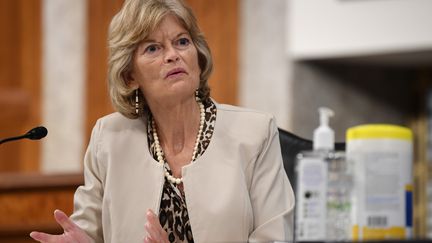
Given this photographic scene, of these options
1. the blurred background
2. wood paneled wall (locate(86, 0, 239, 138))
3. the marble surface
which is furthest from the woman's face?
the marble surface

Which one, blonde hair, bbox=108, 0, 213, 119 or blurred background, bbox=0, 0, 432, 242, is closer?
blonde hair, bbox=108, 0, 213, 119

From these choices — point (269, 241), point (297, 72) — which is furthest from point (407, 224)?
point (297, 72)

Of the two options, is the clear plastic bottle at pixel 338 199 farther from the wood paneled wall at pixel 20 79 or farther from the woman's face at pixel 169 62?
the wood paneled wall at pixel 20 79

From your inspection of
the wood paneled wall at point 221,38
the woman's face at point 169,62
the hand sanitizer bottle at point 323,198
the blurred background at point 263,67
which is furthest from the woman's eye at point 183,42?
the wood paneled wall at point 221,38

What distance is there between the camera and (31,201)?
164 inches

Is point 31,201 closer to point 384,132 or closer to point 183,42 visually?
point 183,42

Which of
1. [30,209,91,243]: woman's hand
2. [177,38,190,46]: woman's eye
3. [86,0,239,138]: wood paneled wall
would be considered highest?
[86,0,239,138]: wood paneled wall

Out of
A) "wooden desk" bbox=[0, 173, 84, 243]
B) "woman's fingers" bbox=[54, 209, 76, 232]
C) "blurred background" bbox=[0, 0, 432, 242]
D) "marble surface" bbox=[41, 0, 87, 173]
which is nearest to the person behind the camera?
"woman's fingers" bbox=[54, 209, 76, 232]

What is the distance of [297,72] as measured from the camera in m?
5.62

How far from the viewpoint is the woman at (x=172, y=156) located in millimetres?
2715

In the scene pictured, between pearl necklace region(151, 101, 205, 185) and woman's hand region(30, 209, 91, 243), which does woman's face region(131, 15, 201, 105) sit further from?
woman's hand region(30, 209, 91, 243)

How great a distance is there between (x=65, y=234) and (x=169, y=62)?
1.70ft

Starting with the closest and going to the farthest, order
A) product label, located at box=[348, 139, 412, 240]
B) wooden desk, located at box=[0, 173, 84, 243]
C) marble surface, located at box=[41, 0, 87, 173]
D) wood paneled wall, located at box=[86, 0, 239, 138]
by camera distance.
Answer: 1. product label, located at box=[348, 139, 412, 240]
2. wooden desk, located at box=[0, 173, 84, 243]
3. wood paneled wall, located at box=[86, 0, 239, 138]
4. marble surface, located at box=[41, 0, 87, 173]

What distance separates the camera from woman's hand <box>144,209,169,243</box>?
8.32 feet
